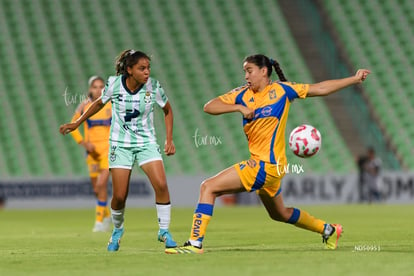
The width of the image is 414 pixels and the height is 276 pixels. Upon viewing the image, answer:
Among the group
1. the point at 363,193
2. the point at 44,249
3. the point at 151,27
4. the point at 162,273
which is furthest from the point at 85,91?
the point at 162,273

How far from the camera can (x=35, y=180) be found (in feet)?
73.3

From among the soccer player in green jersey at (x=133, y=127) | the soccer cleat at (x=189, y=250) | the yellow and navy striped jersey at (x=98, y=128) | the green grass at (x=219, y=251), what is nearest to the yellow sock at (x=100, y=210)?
the green grass at (x=219, y=251)

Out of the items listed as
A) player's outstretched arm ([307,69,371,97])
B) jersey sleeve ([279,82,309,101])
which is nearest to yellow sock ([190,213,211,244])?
jersey sleeve ([279,82,309,101])

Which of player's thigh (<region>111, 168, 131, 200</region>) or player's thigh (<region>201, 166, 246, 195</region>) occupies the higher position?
player's thigh (<region>111, 168, 131, 200</region>)

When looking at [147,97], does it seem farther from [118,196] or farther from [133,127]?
[118,196]

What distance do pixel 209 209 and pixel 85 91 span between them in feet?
55.5

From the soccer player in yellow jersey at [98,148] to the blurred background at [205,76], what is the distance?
27.8ft

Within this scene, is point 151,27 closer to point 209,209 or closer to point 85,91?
point 85,91

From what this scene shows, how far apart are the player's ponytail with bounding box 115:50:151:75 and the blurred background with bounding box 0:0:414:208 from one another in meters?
13.6

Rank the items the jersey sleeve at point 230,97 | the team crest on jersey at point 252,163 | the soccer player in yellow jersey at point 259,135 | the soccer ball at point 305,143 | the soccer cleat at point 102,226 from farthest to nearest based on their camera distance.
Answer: the soccer cleat at point 102,226 → the soccer ball at point 305,143 → the jersey sleeve at point 230,97 → the team crest on jersey at point 252,163 → the soccer player in yellow jersey at point 259,135

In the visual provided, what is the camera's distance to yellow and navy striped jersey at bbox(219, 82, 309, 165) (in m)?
8.79

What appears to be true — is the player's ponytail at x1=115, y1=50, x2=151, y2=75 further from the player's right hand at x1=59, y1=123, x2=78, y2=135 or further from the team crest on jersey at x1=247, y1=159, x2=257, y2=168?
the team crest on jersey at x1=247, y1=159, x2=257, y2=168

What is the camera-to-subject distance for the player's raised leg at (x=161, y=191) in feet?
29.7

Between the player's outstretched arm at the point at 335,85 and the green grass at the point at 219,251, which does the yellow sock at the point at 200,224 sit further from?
the player's outstretched arm at the point at 335,85
